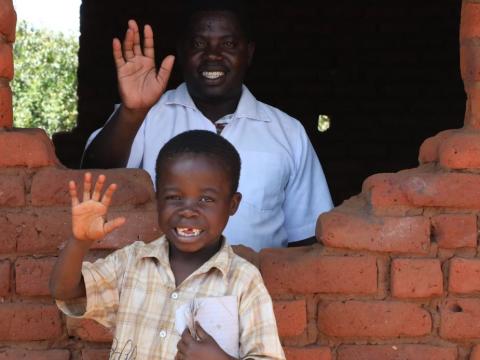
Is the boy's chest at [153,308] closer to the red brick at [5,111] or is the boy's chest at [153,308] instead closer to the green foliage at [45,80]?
the red brick at [5,111]

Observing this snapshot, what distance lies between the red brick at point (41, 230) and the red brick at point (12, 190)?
0.14 feet

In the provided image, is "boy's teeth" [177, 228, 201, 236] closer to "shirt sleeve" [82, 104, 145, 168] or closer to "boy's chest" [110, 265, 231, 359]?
"boy's chest" [110, 265, 231, 359]

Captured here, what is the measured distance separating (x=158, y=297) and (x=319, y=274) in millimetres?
698

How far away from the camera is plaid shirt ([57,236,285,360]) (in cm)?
213

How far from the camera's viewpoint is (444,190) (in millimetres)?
2723

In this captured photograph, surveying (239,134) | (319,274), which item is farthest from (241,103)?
(319,274)

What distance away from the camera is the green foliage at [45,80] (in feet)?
49.5

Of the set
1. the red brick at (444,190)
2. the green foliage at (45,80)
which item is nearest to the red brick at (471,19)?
the red brick at (444,190)

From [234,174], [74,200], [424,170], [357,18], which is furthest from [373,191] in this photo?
[357,18]

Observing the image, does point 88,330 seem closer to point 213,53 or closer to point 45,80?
point 213,53

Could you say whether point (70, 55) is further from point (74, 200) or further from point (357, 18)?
point (74, 200)

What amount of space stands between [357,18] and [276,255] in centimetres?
353

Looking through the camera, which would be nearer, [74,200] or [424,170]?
[74,200]

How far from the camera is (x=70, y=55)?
1645 cm
